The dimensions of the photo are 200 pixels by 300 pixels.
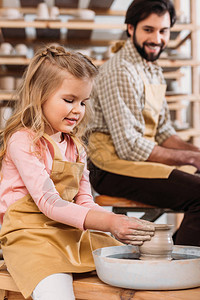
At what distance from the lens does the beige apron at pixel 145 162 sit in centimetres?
221

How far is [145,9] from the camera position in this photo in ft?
7.96

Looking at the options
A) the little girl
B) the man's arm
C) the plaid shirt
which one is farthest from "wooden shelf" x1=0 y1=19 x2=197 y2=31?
the little girl

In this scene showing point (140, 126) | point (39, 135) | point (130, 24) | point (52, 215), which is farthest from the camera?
point (130, 24)

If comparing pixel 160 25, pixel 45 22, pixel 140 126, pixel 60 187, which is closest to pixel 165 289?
pixel 60 187

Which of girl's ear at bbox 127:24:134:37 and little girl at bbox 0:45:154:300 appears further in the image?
girl's ear at bbox 127:24:134:37

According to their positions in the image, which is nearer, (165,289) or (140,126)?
(165,289)

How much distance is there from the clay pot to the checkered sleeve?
1164 millimetres

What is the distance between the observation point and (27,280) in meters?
1.14

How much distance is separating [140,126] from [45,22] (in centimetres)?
182

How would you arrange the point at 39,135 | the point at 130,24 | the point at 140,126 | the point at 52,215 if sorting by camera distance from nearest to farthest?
the point at 52,215 → the point at 39,135 → the point at 140,126 → the point at 130,24

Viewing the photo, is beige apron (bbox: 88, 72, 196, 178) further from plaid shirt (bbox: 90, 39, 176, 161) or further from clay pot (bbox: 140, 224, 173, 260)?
clay pot (bbox: 140, 224, 173, 260)

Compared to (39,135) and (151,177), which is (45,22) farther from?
(39,135)

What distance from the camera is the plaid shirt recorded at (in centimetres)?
229

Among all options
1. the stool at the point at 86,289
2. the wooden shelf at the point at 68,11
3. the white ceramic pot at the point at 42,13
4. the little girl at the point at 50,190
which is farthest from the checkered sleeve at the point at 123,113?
the wooden shelf at the point at 68,11
